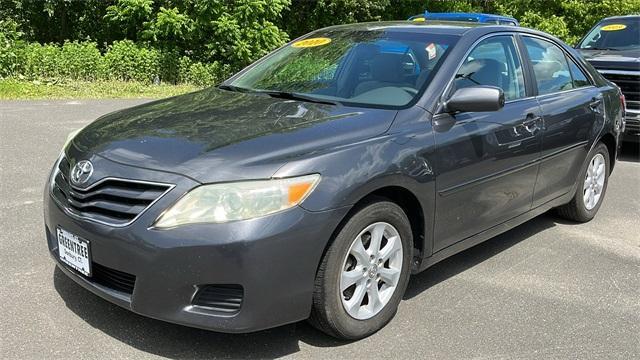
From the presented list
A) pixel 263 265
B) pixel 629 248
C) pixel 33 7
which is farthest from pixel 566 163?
pixel 33 7

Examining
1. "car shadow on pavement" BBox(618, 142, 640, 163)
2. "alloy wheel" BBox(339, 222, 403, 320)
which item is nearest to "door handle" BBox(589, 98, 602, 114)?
"alloy wheel" BBox(339, 222, 403, 320)

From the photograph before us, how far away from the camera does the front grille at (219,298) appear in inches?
112

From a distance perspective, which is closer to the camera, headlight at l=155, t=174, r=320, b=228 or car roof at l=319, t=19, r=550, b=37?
headlight at l=155, t=174, r=320, b=228

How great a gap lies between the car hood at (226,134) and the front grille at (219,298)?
0.50 m

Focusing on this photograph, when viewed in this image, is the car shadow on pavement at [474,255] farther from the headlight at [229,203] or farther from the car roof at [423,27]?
the car roof at [423,27]

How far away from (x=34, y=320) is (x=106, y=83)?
10705mm

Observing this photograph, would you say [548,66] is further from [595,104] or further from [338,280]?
[338,280]

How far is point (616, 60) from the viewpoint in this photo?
8.50 meters

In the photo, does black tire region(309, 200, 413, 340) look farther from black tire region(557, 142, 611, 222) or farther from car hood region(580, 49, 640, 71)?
car hood region(580, 49, 640, 71)

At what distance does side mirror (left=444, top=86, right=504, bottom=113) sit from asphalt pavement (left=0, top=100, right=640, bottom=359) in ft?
3.90

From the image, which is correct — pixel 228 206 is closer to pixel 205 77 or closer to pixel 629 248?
pixel 629 248

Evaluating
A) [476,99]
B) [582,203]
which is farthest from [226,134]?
[582,203]

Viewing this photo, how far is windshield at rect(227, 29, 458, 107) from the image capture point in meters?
3.86

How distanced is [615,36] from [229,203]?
9.07 metres
